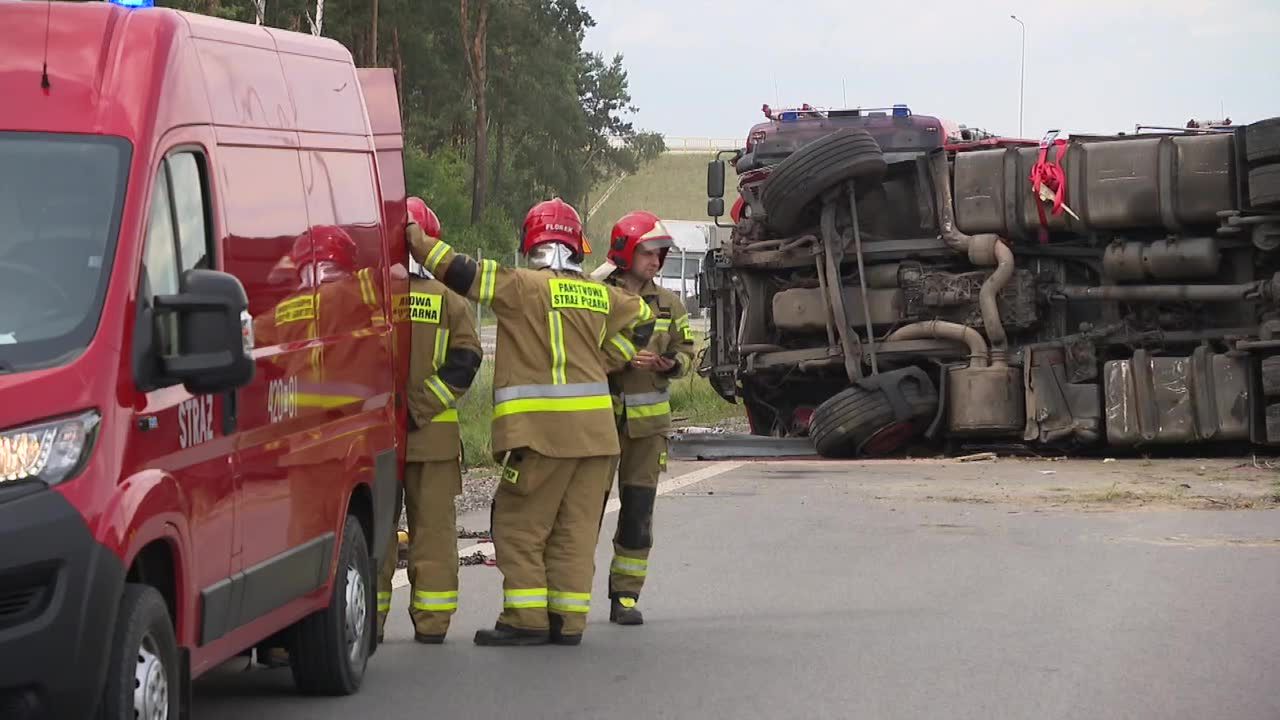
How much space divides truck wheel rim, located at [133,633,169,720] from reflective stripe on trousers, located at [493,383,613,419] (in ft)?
10.1

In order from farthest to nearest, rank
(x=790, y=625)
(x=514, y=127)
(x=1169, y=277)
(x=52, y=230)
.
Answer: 1. (x=514, y=127)
2. (x=1169, y=277)
3. (x=790, y=625)
4. (x=52, y=230)

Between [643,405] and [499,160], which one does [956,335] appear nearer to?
[643,405]

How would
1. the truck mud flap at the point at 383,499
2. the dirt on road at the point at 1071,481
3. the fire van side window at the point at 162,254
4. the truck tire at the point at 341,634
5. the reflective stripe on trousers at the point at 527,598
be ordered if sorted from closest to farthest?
1. the fire van side window at the point at 162,254
2. the truck tire at the point at 341,634
3. the truck mud flap at the point at 383,499
4. the reflective stripe on trousers at the point at 527,598
5. the dirt on road at the point at 1071,481

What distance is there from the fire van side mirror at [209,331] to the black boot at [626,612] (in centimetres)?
382

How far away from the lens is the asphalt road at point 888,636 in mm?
6910

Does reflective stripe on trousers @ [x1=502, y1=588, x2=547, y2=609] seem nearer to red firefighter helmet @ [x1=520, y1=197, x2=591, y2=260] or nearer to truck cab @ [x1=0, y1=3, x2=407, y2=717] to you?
truck cab @ [x1=0, y1=3, x2=407, y2=717]

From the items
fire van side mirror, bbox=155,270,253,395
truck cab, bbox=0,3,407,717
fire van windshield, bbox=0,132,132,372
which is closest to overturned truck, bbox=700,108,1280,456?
truck cab, bbox=0,3,407,717

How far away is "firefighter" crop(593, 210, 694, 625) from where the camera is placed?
895 centimetres

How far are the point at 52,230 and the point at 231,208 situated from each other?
0.81 m

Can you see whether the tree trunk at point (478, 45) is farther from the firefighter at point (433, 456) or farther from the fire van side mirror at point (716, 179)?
the firefighter at point (433, 456)

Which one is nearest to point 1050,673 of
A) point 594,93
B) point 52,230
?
point 52,230

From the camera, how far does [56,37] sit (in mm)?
5375

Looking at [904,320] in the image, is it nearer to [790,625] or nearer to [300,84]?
[790,625]

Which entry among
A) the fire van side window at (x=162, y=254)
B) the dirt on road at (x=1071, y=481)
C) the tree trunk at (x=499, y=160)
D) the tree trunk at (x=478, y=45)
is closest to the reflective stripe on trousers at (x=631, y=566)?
the fire van side window at (x=162, y=254)
